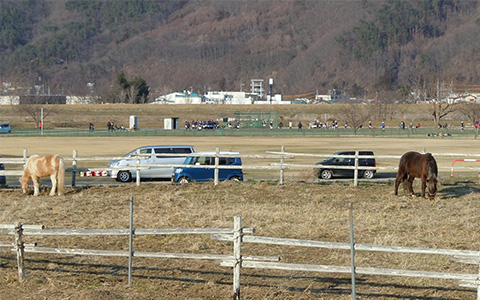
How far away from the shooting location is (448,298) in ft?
36.7

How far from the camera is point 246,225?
671 inches

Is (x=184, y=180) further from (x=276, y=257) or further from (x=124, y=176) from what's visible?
(x=276, y=257)

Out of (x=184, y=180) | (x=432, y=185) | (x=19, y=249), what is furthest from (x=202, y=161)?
(x=19, y=249)

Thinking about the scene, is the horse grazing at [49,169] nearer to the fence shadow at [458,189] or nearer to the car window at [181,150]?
the car window at [181,150]

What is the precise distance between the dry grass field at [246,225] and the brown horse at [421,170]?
1.44ft

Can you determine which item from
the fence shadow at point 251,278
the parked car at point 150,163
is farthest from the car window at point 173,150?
the fence shadow at point 251,278

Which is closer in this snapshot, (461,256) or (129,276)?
(461,256)

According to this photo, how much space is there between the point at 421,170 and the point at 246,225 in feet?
20.6

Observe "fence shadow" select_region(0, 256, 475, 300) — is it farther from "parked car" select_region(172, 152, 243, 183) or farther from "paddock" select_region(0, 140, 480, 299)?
"parked car" select_region(172, 152, 243, 183)

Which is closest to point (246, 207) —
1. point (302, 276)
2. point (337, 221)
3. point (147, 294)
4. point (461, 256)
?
point (337, 221)

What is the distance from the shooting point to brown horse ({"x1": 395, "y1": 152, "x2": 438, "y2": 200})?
19875 millimetres

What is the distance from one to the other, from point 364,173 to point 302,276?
17.4 m

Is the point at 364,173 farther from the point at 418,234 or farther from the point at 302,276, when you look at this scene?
the point at 302,276

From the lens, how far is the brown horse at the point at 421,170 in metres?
19.9
